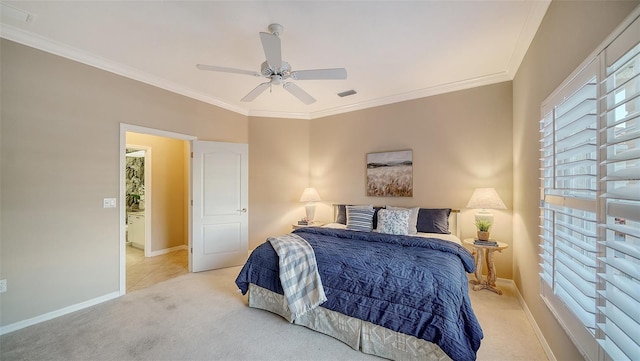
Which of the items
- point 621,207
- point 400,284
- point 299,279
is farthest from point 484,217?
point 299,279

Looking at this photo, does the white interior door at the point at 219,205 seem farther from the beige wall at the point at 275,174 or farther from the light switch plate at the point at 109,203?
the light switch plate at the point at 109,203

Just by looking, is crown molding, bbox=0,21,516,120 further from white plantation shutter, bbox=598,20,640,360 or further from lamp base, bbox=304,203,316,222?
white plantation shutter, bbox=598,20,640,360

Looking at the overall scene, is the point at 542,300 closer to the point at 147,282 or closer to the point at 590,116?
the point at 590,116

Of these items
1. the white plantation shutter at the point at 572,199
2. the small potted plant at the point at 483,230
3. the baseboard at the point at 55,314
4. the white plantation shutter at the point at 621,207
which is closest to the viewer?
the white plantation shutter at the point at 621,207

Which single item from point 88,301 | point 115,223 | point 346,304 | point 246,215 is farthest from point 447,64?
point 88,301

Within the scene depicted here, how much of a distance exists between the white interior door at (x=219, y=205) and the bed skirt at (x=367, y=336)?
1.95 m

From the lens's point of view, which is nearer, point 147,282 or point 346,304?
point 346,304

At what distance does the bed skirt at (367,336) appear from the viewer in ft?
5.60

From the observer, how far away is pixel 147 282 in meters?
3.37

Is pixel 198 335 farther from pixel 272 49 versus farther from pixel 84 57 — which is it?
pixel 84 57

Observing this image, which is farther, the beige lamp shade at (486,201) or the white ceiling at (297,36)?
the beige lamp shade at (486,201)

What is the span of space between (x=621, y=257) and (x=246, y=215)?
4153mm

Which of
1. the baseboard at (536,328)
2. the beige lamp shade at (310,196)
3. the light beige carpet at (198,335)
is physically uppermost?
the beige lamp shade at (310,196)

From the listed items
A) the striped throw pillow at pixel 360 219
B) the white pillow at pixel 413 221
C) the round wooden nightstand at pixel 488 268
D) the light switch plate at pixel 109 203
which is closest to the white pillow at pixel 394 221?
the white pillow at pixel 413 221
